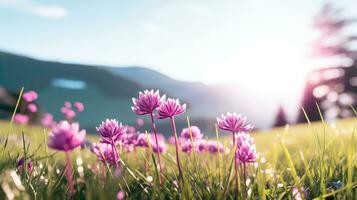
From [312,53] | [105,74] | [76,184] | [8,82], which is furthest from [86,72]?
[76,184]

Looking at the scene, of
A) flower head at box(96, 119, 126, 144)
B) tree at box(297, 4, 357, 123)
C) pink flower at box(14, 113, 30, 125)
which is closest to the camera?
flower head at box(96, 119, 126, 144)

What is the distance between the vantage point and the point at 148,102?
248cm

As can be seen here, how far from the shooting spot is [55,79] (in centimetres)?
5397

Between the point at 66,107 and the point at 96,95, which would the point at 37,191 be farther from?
the point at 96,95

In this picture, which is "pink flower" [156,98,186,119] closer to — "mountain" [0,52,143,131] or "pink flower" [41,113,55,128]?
"pink flower" [41,113,55,128]

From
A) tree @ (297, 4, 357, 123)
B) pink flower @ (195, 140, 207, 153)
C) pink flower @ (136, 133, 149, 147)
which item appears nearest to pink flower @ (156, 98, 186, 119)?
pink flower @ (136, 133, 149, 147)

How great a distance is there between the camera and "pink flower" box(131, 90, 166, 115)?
2480 mm

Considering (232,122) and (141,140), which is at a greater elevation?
(232,122)

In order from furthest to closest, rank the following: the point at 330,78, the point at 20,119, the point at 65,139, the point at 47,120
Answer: the point at 330,78 < the point at 47,120 < the point at 20,119 < the point at 65,139

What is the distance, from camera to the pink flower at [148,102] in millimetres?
2480

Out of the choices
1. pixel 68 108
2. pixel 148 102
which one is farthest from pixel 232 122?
pixel 68 108

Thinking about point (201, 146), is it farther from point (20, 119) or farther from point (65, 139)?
point (20, 119)

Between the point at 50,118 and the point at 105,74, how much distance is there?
1670 inches

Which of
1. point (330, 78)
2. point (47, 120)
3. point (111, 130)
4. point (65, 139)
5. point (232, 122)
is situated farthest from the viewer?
point (330, 78)
